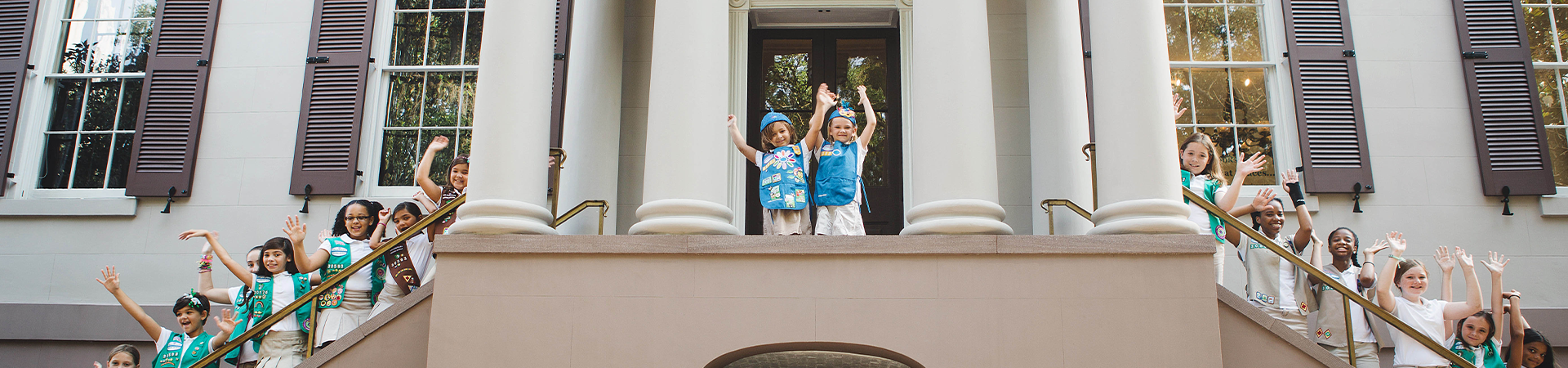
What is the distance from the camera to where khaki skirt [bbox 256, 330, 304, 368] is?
4.98m

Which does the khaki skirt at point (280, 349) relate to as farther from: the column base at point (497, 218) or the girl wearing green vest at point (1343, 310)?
the girl wearing green vest at point (1343, 310)

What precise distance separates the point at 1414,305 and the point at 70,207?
31.4ft

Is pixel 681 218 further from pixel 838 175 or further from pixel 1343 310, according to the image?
pixel 1343 310

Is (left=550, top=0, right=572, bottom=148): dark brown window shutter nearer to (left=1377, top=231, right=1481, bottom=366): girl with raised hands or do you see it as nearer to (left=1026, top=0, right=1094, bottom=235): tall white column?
(left=1026, top=0, right=1094, bottom=235): tall white column

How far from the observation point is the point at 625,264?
433 cm

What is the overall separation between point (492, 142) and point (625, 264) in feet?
3.45

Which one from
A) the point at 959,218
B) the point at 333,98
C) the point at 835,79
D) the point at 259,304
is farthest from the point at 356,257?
the point at 835,79

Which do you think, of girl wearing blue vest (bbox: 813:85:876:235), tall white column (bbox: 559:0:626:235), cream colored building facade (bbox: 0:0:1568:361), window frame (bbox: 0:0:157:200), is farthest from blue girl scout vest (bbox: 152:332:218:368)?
girl wearing blue vest (bbox: 813:85:876:235)

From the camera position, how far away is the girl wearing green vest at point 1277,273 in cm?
484

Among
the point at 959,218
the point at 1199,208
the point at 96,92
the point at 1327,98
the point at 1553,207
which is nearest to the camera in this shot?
the point at 959,218

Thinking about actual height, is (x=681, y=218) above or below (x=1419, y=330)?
above

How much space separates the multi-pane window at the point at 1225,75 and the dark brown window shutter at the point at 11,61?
967 centimetres

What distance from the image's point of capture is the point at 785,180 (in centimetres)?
495

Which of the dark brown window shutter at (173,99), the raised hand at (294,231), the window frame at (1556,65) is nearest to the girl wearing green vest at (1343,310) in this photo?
the window frame at (1556,65)
